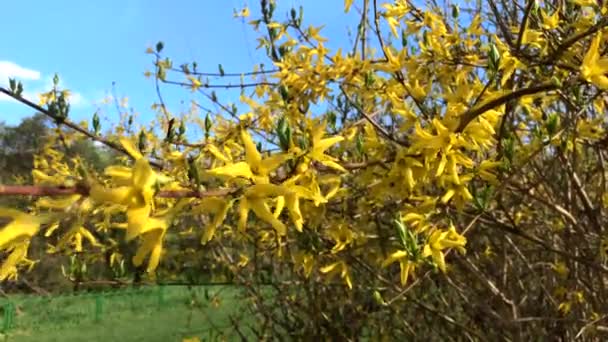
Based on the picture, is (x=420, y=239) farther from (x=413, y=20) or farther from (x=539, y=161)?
(x=539, y=161)

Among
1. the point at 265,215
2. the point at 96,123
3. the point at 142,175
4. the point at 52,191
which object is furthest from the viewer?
the point at 96,123

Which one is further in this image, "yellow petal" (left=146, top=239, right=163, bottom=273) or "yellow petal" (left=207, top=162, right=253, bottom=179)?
"yellow petal" (left=207, top=162, right=253, bottom=179)

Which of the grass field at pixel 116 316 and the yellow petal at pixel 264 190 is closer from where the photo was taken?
the yellow petal at pixel 264 190

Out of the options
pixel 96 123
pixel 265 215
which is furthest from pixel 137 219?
pixel 96 123

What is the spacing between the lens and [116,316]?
1117 cm

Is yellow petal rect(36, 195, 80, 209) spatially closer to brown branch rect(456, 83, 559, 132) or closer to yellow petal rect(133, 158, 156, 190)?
yellow petal rect(133, 158, 156, 190)

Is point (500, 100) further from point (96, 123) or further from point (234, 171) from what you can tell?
point (96, 123)

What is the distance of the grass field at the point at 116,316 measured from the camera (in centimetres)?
830

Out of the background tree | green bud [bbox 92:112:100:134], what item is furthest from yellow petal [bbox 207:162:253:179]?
green bud [bbox 92:112:100:134]

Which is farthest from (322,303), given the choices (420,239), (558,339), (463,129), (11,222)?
(11,222)

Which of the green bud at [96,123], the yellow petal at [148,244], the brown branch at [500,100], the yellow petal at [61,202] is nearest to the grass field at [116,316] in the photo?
the green bud at [96,123]

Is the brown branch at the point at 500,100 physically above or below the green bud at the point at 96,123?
below

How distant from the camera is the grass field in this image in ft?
27.2

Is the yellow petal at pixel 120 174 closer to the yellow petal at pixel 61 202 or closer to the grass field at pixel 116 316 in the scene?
the yellow petal at pixel 61 202
